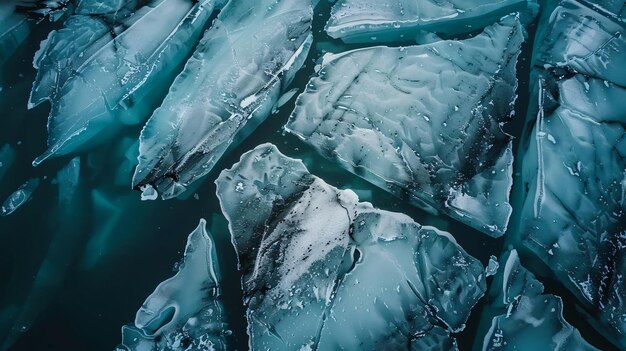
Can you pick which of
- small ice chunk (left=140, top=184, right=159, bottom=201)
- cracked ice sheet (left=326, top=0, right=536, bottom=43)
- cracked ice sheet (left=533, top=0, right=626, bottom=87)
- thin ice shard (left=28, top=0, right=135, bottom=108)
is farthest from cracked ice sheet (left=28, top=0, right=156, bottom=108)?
cracked ice sheet (left=533, top=0, right=626, bottom=87)

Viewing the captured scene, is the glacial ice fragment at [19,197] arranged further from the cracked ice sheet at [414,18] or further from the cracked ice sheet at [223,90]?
the cracked ice sheet at [414,18]

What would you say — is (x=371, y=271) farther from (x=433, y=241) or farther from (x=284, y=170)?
(x=284, y=170)

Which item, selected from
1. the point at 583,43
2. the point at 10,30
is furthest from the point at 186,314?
the point at 583,43

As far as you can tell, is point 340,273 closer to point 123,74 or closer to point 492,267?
point 492,267

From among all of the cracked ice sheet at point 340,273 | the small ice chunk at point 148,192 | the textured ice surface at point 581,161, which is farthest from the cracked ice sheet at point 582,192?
the small ice chunk at point 148,192

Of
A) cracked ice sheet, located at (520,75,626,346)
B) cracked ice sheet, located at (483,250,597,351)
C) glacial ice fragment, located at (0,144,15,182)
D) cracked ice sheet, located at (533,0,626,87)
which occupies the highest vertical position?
cracked ice sheet, located at (533,0,626,87)

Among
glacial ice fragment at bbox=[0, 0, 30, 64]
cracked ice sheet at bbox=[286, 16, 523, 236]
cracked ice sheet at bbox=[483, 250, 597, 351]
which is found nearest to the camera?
cracked ice sheet at bbox=[483, 250, 597, 351]

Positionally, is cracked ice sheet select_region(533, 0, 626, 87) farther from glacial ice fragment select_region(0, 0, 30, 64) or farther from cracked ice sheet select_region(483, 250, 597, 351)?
glacial ice fragment select_region(0, 0, 30, 64)
